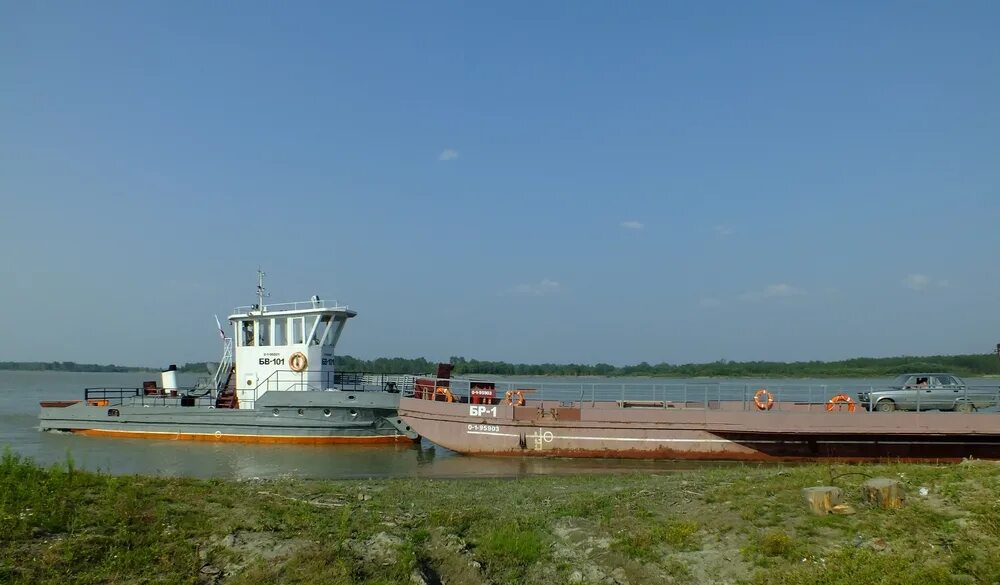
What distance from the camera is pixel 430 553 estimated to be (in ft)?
23.8

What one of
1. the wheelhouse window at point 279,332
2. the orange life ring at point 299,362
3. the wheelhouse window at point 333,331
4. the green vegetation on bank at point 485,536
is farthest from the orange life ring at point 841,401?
the wheelhouse window at point 279,332

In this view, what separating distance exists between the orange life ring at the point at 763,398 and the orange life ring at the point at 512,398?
6.46 meters

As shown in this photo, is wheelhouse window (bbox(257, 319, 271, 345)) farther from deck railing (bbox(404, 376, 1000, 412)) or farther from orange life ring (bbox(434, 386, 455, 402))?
orange life ring (bbox(434, 386, 455, 402))

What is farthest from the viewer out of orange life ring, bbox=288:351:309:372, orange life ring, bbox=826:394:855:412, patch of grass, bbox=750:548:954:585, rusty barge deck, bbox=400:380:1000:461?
orange life ring, bbox=288:351:309:372

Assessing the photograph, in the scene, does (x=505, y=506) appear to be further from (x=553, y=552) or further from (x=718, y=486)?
(x=718, y=486)

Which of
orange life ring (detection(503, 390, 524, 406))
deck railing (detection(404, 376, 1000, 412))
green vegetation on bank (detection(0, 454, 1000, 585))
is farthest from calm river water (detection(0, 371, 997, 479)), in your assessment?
green vegetation on bank (detection(0, 454, 1000, 585))

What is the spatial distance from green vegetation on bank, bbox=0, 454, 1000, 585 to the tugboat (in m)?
13.8

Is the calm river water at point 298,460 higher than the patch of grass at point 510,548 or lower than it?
lower

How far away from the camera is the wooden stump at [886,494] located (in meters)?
7.63

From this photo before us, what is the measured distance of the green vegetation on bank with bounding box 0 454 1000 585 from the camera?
6383 millimetres

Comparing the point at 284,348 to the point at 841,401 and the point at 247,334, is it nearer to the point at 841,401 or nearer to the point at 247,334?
the point at 247,334

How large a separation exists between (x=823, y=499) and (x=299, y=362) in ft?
63.9

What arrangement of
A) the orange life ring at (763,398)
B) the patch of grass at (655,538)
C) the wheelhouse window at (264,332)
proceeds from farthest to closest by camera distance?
the wheelhouse window at (264,332)
the orange life ring at (763,398)
the patch of grass at (655,538)

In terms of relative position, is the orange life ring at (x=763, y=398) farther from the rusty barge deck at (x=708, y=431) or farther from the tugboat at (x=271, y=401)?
the tugboat at (x=271, y=401)
